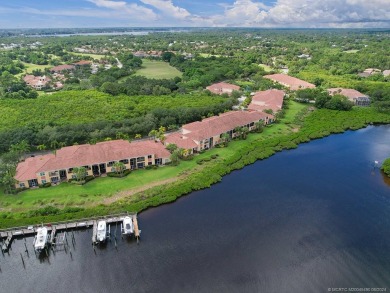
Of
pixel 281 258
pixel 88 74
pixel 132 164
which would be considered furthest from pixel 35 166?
pixel 88 74

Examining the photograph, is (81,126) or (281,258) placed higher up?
(81,126)

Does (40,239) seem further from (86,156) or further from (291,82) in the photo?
(291,82)

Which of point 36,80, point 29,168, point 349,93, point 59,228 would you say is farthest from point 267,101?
point 36,80

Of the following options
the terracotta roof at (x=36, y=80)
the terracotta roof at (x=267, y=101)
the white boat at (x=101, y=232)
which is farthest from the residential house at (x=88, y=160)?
the terracotta roof at (x=36, y=80)

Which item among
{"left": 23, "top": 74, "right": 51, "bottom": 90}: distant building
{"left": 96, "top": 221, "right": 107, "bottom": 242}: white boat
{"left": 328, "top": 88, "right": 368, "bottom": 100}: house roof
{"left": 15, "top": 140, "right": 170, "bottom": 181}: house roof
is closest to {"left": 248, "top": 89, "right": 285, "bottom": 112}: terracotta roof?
{"left": 328, "top": 88, "right": 368, "bottom": 100}: house roof

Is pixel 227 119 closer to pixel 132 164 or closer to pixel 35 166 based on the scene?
pixel 132 164

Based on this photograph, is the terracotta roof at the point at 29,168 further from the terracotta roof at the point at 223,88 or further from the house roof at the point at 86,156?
the terracotta roof at the point at 223,88

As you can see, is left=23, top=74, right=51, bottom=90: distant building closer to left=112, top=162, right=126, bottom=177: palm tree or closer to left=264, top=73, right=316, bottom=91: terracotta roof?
left=112, top=162, right=126, bottom=177: palm tree
